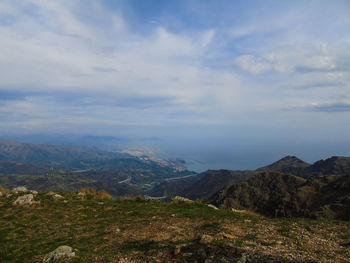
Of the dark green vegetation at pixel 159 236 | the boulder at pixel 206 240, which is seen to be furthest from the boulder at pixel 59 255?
the boulder at pixel 206 240

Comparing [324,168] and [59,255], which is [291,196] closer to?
[59,255]

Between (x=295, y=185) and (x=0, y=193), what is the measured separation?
147 feet

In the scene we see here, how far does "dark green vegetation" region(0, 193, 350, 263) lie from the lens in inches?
310

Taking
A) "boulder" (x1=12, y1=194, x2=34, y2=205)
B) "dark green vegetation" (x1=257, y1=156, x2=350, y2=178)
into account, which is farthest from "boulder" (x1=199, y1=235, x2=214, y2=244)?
"dark green vegetation" (x1=257, y1=156, x2=350, y2=178)

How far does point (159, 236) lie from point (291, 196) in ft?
102

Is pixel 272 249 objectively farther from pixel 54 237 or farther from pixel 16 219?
pixel 16 219

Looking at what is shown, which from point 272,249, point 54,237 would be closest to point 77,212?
point 54,237

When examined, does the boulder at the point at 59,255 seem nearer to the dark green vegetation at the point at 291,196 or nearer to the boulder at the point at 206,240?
the boulder at the point at 206,240

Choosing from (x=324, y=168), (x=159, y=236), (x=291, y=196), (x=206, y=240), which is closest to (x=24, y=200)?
(x=159, y=236)

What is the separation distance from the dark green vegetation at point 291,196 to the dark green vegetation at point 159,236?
1463 cm

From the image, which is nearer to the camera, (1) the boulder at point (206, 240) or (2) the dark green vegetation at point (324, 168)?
(1) the boulder at point (206, 240)

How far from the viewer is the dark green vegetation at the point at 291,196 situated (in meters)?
23.4

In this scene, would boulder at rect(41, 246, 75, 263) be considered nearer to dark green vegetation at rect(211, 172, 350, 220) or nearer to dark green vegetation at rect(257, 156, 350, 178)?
dark green vegetation at rect(211, 172, 350, 220)

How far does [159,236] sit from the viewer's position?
34.4 ft
